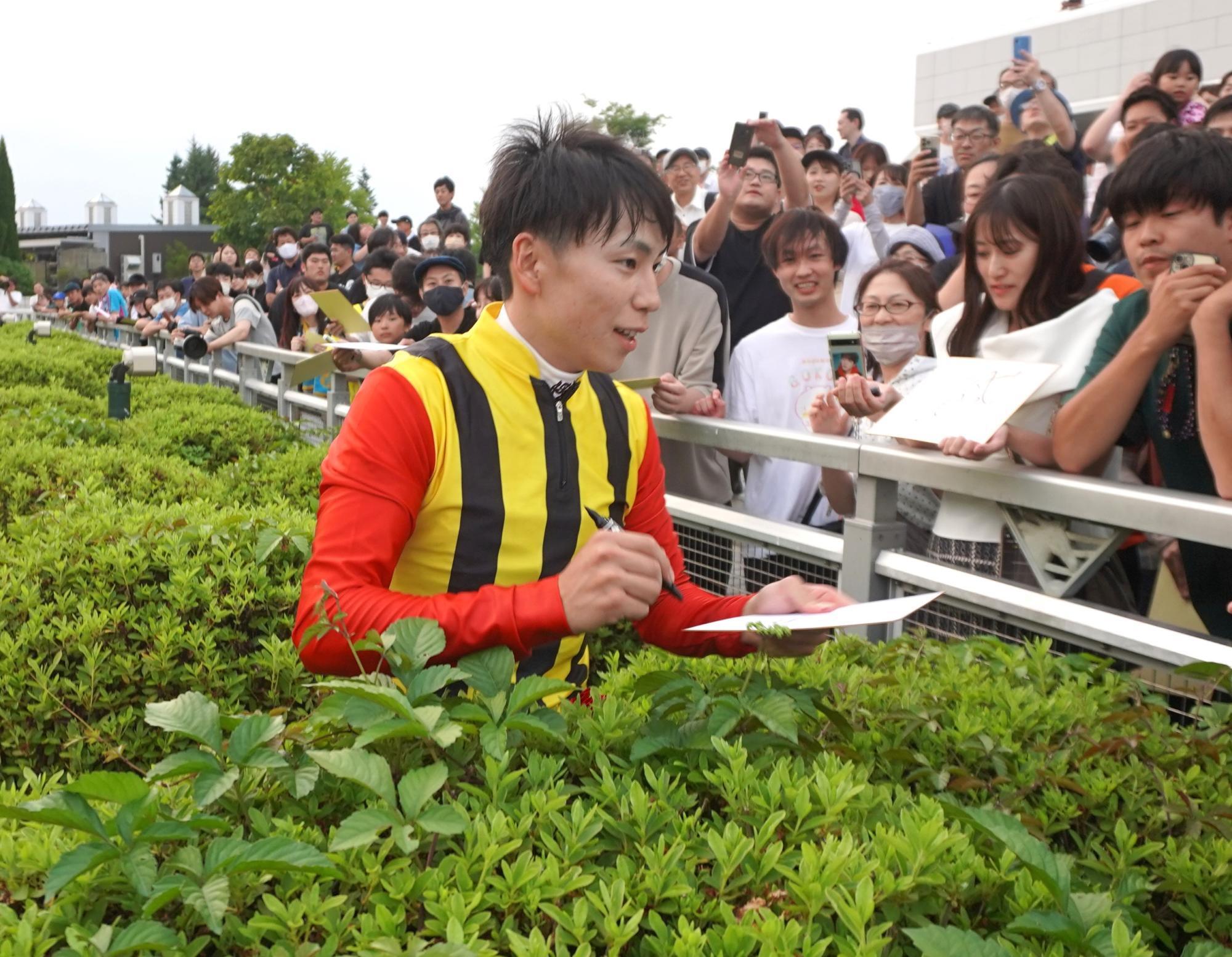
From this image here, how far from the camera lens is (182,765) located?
5.18 feet

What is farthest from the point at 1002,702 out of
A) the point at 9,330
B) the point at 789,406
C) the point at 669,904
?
the point at 9,330

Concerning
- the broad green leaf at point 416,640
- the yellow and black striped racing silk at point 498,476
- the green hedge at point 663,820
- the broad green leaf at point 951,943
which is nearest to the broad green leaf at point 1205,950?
the green hedge at point 663,820

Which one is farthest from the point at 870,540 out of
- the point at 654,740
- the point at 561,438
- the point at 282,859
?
the point at 282,859

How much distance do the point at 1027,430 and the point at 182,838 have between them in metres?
2.61

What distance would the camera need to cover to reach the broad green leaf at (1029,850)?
142cm

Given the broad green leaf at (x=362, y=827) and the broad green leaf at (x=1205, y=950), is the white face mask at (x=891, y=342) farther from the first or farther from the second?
the broad green leaf at (x=362, y=827)

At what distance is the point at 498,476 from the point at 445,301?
5621mm

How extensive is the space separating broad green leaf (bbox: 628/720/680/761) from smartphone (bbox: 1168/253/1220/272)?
6.60 feet

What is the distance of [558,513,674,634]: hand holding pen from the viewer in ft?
7.04

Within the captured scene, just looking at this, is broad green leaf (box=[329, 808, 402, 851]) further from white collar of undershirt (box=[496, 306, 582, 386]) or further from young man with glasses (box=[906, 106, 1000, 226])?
young man with glasses (box=[906, 106, 1000, 226])

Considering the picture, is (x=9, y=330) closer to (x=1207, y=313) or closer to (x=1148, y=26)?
(x=1207, y=313)

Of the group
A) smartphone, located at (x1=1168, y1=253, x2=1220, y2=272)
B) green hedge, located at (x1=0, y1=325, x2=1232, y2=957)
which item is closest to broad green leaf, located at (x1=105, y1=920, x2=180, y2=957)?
green hedge, located at (x1=0, y1=325, x2=1232, y2=957)

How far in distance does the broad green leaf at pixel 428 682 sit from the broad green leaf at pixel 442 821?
9.9 inches

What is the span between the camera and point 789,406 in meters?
5.19
